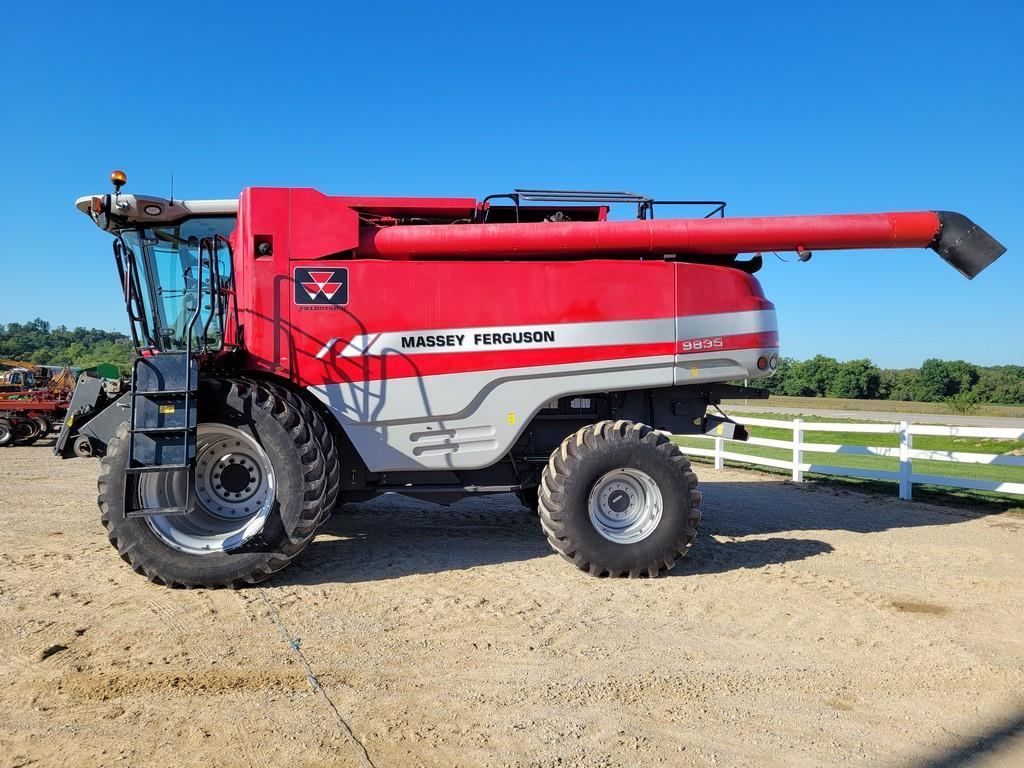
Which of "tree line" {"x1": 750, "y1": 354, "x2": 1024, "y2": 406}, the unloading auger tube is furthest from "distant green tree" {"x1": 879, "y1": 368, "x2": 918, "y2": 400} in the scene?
the unloading auger tube

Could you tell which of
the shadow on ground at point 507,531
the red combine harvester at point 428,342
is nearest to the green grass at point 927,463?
the shadow on ground at point 507,531

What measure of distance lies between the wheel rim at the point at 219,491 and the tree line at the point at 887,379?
2715 inches

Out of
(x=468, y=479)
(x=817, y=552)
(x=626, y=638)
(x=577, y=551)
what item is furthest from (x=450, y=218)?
(x=817, y=552)

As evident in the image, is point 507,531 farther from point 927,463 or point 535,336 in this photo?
point 927,463

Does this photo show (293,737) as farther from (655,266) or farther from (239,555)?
(655,266)

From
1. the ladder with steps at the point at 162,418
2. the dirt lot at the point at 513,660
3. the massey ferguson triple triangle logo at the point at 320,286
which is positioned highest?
the massey ferguson triple triangle logo at the point at 320,286

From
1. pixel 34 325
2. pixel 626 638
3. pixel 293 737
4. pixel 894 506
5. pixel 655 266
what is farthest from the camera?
pixel 34 325

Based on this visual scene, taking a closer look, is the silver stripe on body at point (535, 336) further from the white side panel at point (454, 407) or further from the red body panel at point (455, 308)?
the white side panel at point (454, 407)

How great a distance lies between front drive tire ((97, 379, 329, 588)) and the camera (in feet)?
15.7

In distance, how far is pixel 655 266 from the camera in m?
5.67

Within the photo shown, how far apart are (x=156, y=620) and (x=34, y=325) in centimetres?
13692

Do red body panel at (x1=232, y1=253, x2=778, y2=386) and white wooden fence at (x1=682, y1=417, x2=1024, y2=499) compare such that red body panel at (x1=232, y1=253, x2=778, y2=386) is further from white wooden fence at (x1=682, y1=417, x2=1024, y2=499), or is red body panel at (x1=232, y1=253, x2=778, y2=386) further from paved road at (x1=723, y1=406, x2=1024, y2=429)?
paved road at (x1=723, y1=406, x2=1024, y2=429)

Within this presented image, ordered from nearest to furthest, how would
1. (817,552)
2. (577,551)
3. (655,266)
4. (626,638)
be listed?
(626,638)
(577,551)
(655,266)
(817,552)

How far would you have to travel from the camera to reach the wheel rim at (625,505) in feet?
17.9
